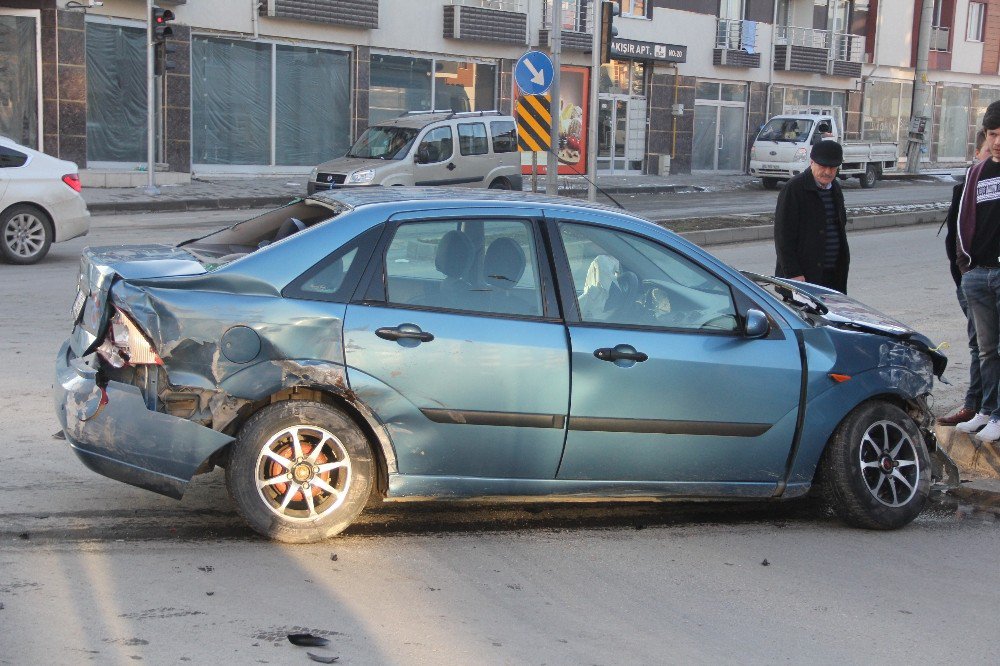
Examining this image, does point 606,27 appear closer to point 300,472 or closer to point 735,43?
point 300,472

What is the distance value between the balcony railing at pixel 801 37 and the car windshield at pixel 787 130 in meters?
9.60

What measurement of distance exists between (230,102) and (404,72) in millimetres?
5441

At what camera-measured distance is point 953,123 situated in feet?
173

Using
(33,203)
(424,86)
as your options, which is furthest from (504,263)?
(424,86)

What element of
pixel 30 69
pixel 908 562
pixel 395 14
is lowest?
pixel 908 562

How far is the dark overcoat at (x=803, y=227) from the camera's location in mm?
7828

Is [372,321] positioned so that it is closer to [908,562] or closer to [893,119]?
[908,562]

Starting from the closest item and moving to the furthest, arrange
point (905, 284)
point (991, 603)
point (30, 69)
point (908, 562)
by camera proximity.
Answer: point (991, 603), point (908, 562), point (905, 284), point (30, 69)

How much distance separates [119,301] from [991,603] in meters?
3.77

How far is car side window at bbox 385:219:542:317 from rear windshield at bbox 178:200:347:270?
39 cm

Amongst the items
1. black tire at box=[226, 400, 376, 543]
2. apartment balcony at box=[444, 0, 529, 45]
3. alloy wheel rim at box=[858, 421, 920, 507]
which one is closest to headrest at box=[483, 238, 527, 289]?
black tire at box=[226, 400, 376, 543]

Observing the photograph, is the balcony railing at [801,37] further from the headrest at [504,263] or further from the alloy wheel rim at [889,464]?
the headrest at [504,263]

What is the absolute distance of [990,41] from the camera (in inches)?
2105

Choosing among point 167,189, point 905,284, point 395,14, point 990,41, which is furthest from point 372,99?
point 990,41
